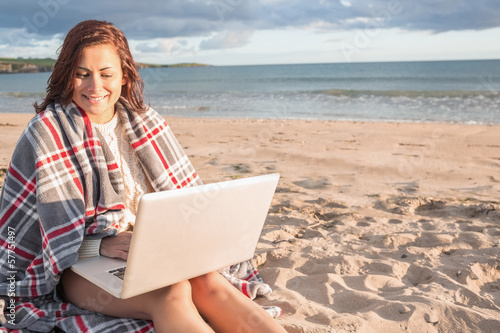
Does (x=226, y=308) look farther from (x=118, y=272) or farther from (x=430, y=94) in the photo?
(x=430, y=94)

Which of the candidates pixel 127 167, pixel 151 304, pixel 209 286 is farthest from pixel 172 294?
pixel 127 167

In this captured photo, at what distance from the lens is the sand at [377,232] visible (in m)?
2.43

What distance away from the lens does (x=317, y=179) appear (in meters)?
5.16

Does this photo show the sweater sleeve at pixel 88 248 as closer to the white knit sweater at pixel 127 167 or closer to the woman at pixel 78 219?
the woman at pixel 78 219

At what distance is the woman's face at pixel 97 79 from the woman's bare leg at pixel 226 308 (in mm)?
939

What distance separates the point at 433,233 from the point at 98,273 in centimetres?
244

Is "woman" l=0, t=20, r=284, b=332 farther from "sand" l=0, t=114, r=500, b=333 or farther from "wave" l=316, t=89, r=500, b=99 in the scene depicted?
"wave" l=316, t=89, r=500, b=99

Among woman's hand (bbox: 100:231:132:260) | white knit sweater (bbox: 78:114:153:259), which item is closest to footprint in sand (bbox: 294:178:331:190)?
white knit sweater (bbox: 78:114:153:259)

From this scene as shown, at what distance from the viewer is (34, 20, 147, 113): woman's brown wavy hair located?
221cm

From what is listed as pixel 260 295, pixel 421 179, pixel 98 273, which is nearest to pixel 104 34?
pixel 98 273

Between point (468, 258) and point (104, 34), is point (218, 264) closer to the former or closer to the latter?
point (104, 34)

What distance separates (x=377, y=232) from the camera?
3588mm

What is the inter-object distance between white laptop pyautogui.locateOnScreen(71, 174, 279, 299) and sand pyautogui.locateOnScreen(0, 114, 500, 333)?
0.58 metres

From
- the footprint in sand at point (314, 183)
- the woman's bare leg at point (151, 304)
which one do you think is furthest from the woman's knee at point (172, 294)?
the footprint in sand at point (314, 183)
